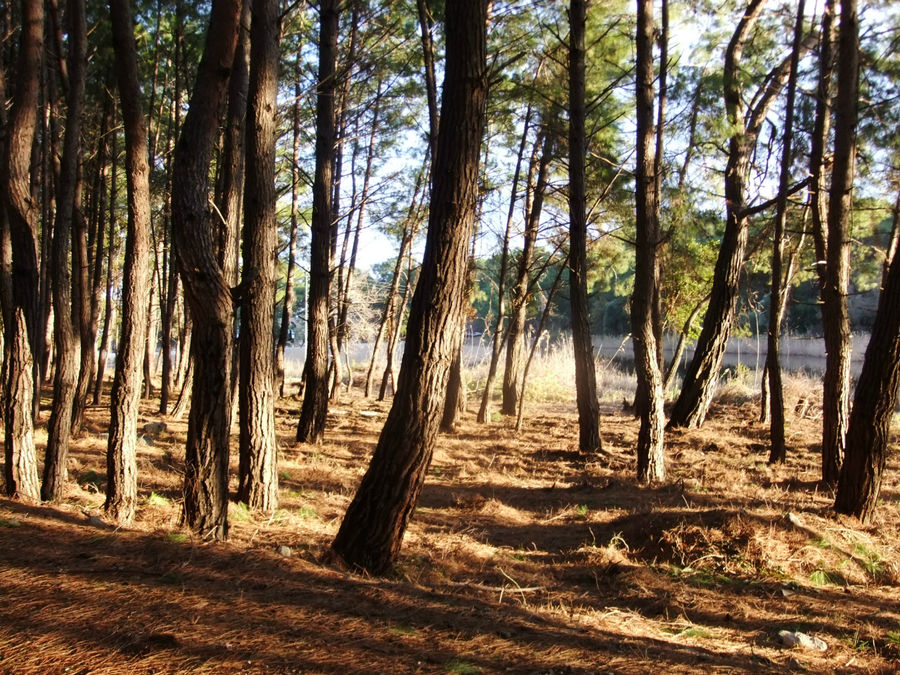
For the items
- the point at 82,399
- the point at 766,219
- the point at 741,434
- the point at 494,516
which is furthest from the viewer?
the point at 766,219

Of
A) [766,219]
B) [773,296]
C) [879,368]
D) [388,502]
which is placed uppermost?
[766,219]

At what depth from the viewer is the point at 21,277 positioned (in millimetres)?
5375

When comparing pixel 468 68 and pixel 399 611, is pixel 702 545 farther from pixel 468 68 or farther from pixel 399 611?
pixel 468 68

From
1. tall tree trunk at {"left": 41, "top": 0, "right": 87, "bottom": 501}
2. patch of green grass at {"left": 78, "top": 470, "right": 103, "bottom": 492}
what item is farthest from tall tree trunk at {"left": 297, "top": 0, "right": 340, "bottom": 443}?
tall tree trunk at {"left": 41, "top": 0, "right": 87, "bottom": 501}

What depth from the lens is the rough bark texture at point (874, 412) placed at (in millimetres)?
5512

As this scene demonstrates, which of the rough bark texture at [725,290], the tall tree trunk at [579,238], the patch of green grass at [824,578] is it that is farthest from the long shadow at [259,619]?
the rough bark texture at [725,290]

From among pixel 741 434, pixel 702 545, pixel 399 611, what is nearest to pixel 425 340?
pixel 399 611

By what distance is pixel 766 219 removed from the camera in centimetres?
1506

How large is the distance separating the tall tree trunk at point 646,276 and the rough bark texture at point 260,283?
4173 millimetres

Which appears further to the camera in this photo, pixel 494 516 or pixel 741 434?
pixel 741 434

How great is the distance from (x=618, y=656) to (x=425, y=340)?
6.64 ft

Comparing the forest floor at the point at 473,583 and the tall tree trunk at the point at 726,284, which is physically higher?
the tall tree trunk at the point at 726,284

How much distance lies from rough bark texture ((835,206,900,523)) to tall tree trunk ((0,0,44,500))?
265 inches

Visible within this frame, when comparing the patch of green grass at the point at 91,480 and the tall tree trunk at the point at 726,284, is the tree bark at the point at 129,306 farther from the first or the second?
the tall tree trunk at the point at 726,284
